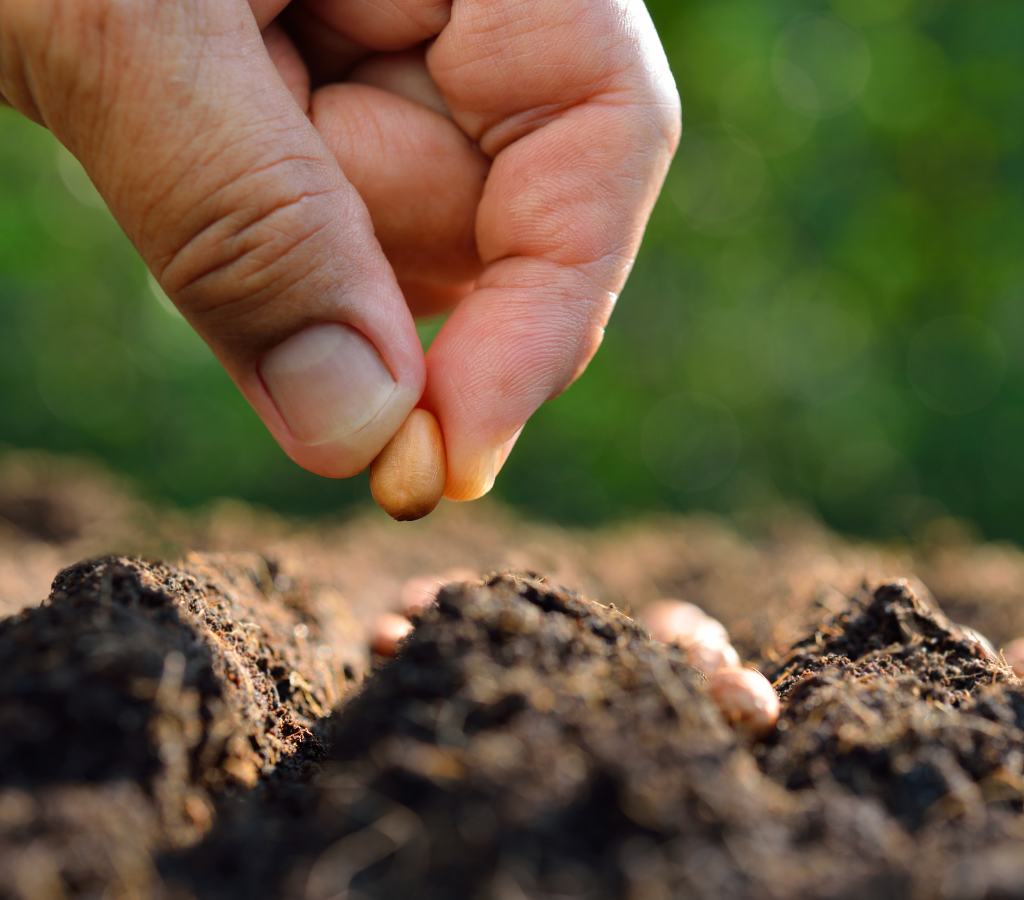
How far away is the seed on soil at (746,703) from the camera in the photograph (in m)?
1.05

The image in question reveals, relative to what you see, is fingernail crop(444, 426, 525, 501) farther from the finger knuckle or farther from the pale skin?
the finger knuckle

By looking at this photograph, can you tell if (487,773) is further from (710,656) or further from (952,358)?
(952,358)

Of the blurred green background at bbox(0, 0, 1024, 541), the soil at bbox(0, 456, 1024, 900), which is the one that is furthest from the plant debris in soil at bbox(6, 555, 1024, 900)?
the blurred green background at bbox(0, 0, 1024, 541)

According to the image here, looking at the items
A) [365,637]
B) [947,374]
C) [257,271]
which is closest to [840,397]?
[947,374]

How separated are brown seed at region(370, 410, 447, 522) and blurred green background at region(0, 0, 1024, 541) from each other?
470 centimetres

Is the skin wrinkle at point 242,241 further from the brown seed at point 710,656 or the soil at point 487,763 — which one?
the brown seed at point 710,656

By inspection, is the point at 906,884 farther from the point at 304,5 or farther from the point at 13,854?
the point at 304,5

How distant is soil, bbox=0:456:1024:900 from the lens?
29.1 inches

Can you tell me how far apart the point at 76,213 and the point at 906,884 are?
24.1ft

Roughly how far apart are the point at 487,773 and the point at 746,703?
45cm

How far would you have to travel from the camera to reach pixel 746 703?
3.49 ft

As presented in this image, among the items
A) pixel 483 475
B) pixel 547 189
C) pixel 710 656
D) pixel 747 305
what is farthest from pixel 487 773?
pixel 747 305

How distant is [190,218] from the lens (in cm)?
128

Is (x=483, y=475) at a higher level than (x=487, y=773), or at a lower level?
lower
